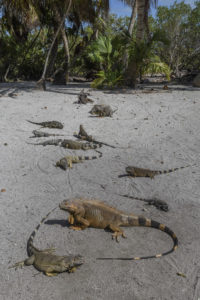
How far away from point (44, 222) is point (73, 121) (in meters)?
5.75

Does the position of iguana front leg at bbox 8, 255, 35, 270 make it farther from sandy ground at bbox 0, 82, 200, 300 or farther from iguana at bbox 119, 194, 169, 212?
iguana at bbox 119, 194, 169, 212

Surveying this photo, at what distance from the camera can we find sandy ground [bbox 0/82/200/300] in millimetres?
3039

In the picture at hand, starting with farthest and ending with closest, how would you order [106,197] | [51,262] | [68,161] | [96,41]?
[96,41], [68,161], [106,197], [51,262]

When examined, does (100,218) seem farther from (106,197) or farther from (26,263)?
(26,263)

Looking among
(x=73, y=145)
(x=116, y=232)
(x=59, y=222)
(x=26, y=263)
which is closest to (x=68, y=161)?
(x=73, y=145)

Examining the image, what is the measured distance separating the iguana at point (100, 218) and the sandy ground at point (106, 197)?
0.10m

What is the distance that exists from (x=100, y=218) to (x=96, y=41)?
12.2 m

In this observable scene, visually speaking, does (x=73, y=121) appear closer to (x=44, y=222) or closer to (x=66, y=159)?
(x=66, y=159)

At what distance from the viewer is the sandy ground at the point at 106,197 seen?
3.04m

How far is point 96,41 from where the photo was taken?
14203 mm

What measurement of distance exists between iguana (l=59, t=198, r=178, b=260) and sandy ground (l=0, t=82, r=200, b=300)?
10 cm

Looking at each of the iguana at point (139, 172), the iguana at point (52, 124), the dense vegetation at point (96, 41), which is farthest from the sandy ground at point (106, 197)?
the dense vegetation at point (96, 41)

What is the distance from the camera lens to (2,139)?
24.6 feet

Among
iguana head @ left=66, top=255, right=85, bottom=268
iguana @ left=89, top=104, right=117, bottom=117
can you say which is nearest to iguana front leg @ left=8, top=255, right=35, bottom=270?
iguana head @ left=66, top=255, right=85, bottom=268
